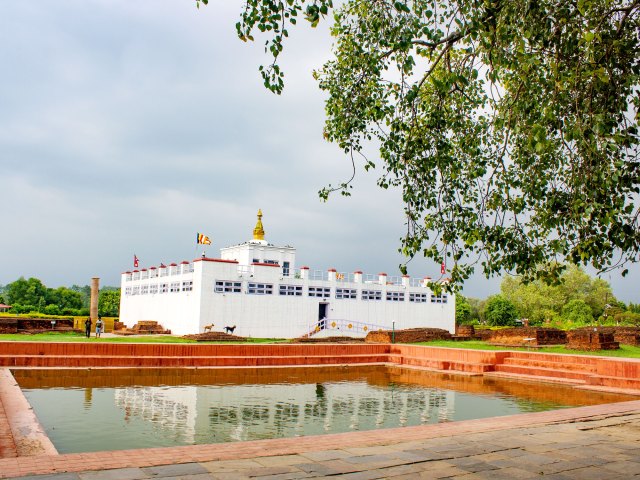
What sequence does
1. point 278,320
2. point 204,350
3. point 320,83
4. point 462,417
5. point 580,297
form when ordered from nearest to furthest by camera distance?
point 320,83
point 462,417
point 204,350
point 278,320
point 580,297

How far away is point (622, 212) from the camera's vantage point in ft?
20.5

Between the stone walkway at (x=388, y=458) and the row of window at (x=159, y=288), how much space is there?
86.9ft

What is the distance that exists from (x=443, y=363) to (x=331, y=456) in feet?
45.0

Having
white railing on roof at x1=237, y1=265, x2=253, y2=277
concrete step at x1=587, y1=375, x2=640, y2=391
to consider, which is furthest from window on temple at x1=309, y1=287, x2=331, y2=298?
concrete step at x1=587, y1=375, x2=640, y2=391

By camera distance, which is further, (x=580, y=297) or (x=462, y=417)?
(x=580, y=297)

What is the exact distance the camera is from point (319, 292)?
117 feet

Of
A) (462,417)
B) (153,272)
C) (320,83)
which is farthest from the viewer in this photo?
(153,272)

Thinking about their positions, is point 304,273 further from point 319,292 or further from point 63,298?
point 63,298

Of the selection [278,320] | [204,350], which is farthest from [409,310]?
[204,350]

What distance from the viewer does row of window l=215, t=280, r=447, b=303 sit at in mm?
32094

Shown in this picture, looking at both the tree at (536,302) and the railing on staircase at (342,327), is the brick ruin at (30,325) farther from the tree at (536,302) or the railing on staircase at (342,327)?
the tree at (536,302)

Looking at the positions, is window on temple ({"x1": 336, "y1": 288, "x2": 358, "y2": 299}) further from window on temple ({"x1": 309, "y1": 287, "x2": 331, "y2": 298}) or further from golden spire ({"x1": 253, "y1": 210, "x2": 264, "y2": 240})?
golden spire ({"x1": 253, "y1": 210, "x2": 264, "y2": 240})

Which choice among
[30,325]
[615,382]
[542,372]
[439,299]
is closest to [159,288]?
[30,325]

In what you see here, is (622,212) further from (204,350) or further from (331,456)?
(204,350)
